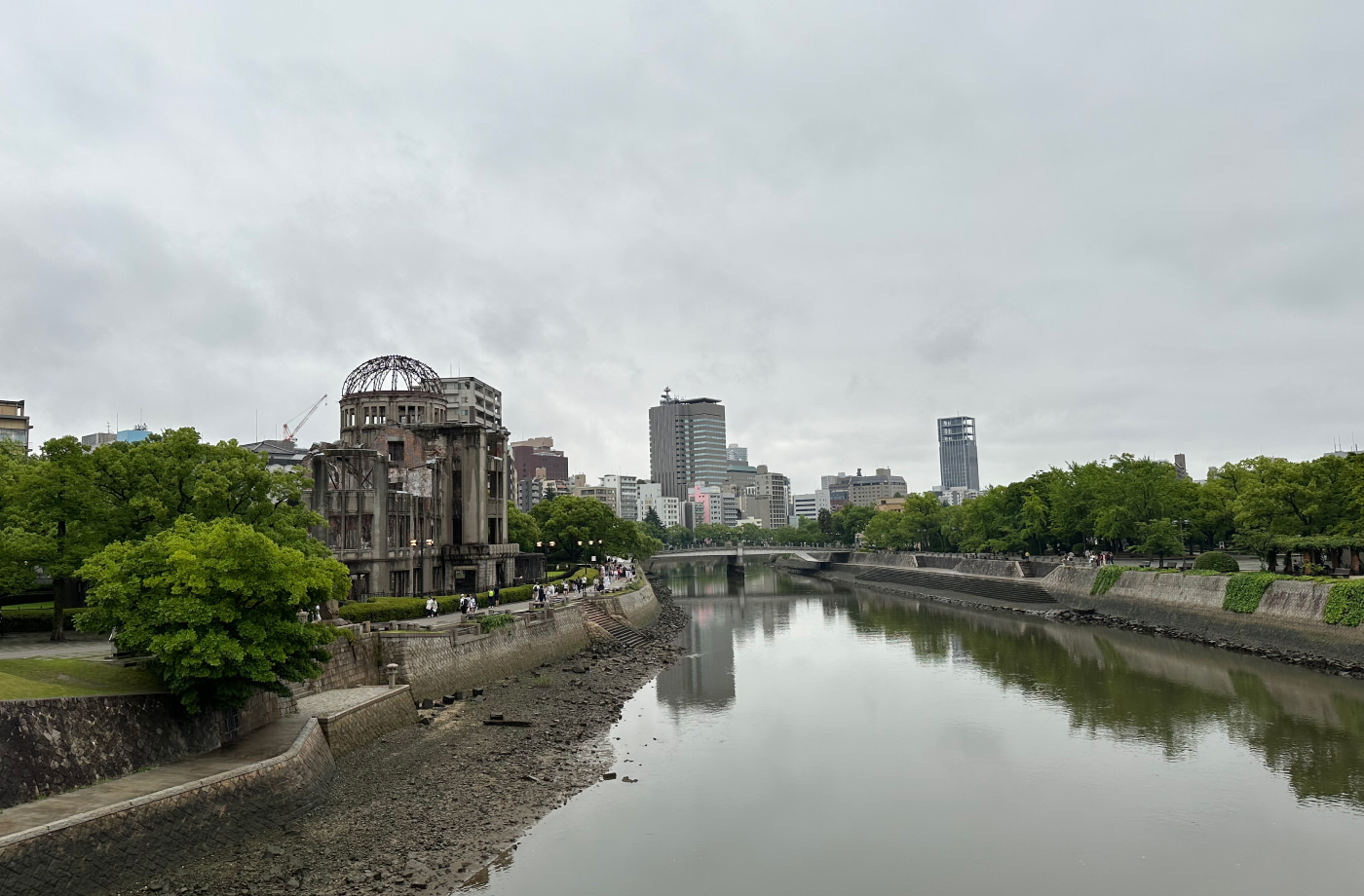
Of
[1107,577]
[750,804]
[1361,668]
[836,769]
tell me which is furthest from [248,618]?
[1107,577]

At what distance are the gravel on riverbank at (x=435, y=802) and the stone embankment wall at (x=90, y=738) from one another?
4.00m

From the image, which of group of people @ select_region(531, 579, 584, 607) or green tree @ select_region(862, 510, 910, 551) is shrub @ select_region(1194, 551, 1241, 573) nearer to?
group of people @ select_region(531, 579, 584, 607)

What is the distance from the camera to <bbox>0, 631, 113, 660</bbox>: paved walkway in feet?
110

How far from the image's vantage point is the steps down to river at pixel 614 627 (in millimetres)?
69875

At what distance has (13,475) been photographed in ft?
129

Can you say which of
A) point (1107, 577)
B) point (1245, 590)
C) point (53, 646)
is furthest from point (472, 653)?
point (1107, 577)

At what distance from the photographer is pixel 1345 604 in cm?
5200

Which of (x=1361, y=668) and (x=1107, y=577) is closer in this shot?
(x=1361, y=668)

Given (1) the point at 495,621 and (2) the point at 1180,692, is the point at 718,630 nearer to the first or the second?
(1) the point at 495,621

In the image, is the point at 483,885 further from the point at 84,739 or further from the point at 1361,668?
the point at 1361,668

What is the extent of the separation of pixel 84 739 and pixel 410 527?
42624 mm

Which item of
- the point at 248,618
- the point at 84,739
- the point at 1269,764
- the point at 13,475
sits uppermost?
the point at 13,475

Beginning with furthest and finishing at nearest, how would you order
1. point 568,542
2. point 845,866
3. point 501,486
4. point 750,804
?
point 568,542 → point 501,486 → point 750,804 → point 845,866

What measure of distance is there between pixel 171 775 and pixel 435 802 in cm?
816
